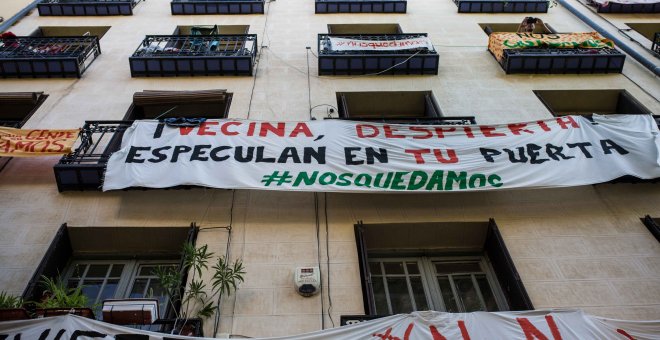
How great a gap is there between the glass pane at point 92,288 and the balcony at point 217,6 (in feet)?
60.4

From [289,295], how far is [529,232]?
6.69m

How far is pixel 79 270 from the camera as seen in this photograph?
1305 cm

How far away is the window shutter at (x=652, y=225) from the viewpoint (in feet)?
41.9

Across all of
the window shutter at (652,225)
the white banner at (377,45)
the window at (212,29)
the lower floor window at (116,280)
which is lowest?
the lower floor window at (116,280)

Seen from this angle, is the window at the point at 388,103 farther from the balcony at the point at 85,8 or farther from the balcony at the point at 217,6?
the balcony at the point at 85,8

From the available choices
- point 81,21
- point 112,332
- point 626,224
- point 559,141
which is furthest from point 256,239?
point 81,21

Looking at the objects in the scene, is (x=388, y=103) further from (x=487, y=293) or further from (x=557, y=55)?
(x=487, y=293)

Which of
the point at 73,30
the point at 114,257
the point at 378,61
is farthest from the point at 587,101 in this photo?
the point at 73,30

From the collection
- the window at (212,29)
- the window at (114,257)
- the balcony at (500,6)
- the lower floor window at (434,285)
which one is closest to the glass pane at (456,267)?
the lower floor window at (434,285)

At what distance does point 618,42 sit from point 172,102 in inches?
821

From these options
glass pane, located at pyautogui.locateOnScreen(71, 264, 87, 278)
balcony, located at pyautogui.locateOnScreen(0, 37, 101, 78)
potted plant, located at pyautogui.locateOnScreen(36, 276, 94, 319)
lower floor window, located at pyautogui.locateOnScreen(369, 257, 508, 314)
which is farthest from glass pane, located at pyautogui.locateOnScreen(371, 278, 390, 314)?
balcony, located at pyautogui.locateOnScreen(0, 37, 101, 78)

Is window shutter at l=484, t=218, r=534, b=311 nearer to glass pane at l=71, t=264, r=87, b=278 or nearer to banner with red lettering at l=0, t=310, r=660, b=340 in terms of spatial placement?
banner with red lettering at l=0, t=310, r=660, b=340

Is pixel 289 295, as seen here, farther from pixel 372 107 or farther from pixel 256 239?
pixel 372 107

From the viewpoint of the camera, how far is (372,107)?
782 inches
